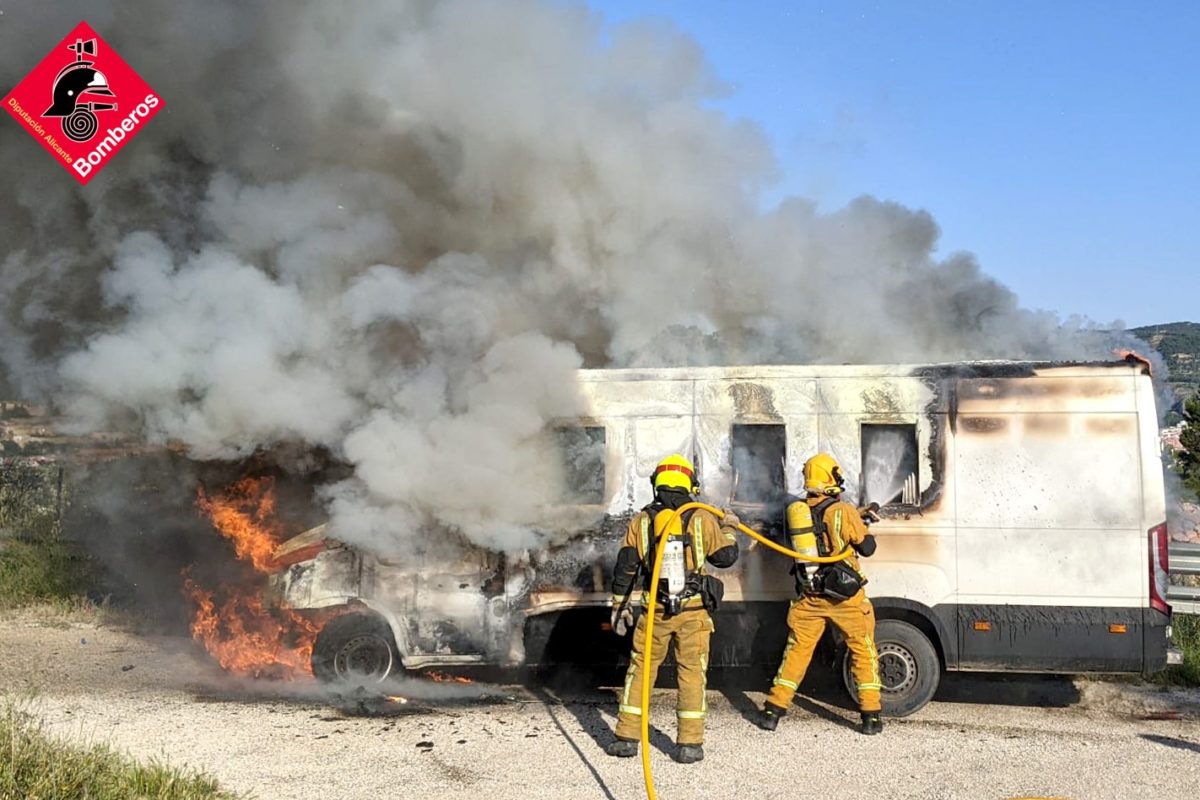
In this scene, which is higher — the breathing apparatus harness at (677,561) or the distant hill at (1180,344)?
the distant hill at (1180,344)

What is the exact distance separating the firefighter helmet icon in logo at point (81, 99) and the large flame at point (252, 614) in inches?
139

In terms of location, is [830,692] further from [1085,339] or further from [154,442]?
[154,442]

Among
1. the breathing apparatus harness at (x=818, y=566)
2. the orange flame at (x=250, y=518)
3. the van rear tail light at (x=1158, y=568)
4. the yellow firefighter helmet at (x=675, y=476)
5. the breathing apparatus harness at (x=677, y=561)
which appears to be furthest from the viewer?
the orange flame at (x=250, y=518)

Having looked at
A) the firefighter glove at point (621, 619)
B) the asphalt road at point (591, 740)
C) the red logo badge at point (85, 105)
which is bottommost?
the asphalt road at point (591, 740)

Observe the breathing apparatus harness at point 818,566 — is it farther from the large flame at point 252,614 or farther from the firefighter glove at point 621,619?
the large flame at point 252,614

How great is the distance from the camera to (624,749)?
5539 millimetres

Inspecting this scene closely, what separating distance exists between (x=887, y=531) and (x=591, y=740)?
8.32 ft

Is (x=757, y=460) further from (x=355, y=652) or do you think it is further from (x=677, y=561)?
(x=355, y=652)

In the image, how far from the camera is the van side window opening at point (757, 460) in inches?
262

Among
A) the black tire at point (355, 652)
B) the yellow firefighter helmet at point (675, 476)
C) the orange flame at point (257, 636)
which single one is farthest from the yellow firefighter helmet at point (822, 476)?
the orange flame at point (257, 636)

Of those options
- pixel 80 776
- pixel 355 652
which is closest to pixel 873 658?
pixel 355 652

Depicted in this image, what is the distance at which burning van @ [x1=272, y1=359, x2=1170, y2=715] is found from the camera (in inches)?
245

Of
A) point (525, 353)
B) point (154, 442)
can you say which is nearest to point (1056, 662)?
point (525, 353)

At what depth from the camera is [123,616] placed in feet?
32.7
